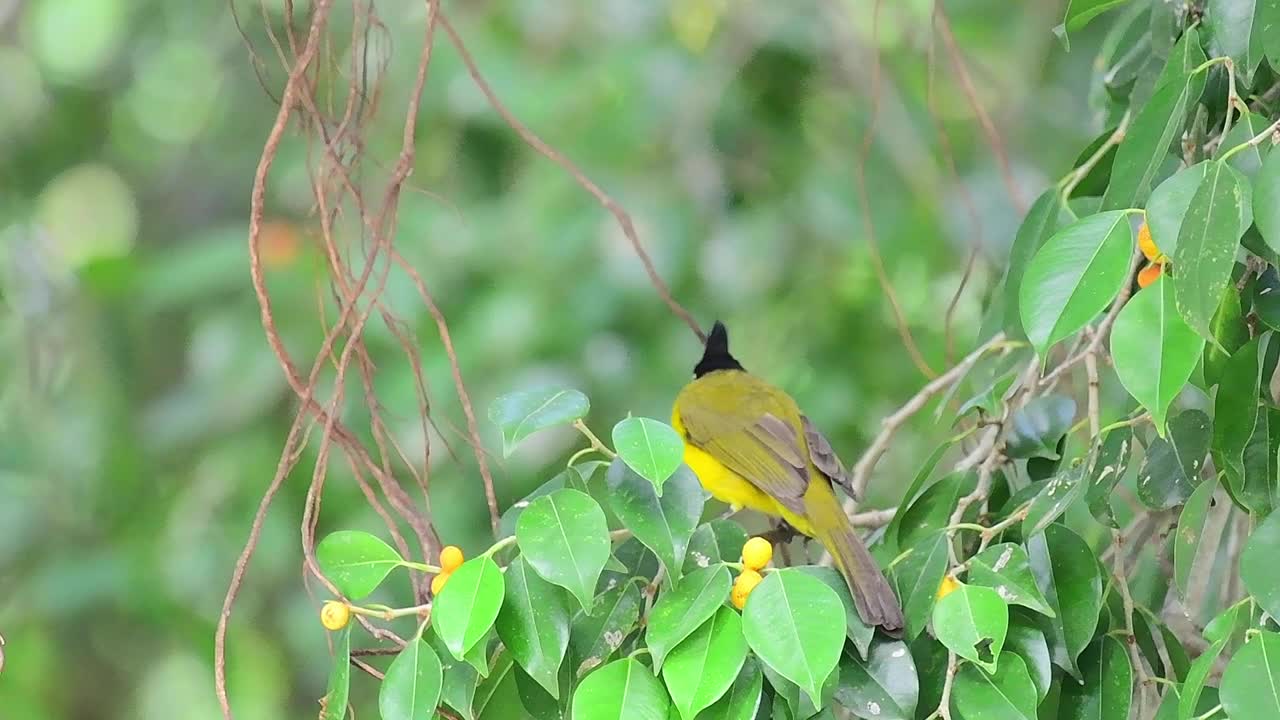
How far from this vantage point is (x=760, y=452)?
1.96m

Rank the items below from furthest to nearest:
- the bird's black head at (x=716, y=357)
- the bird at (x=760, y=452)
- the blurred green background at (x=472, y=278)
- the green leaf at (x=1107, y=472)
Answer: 1. the blurred green background at (x=472, y=278)
2. the bird's black head at (x=716, y=357)
3. the bird at (x=760, y=452)
4. the green leaf at (x=1107, y=472)

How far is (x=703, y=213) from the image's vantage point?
2619 mm

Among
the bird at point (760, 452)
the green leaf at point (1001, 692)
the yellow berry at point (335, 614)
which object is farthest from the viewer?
the bird at point (760, 452)

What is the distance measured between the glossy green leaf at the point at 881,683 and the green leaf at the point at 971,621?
5 centimetres

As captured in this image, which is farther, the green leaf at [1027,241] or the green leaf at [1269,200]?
the green leaf at [1027,241]

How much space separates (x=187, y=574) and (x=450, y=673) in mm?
1619

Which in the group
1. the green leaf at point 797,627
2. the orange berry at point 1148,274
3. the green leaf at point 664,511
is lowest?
the green leaf at point 797,627

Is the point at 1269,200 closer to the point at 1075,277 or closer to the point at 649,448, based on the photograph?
the point at 1075,277

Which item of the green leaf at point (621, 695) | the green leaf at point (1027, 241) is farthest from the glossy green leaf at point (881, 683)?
the green leaf at point (1027, 241)

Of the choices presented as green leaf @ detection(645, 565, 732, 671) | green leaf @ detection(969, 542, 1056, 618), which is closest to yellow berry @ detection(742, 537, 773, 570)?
green leaf @ detection(645, 565, 732, 671)

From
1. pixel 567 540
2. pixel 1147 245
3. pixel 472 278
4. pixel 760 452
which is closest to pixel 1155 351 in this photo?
pixel 1147 245

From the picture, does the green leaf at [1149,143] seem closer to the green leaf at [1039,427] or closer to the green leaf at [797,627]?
the green leaf at [1039,427]

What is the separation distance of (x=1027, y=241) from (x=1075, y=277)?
463 mm

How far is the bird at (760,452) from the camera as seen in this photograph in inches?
67.4
